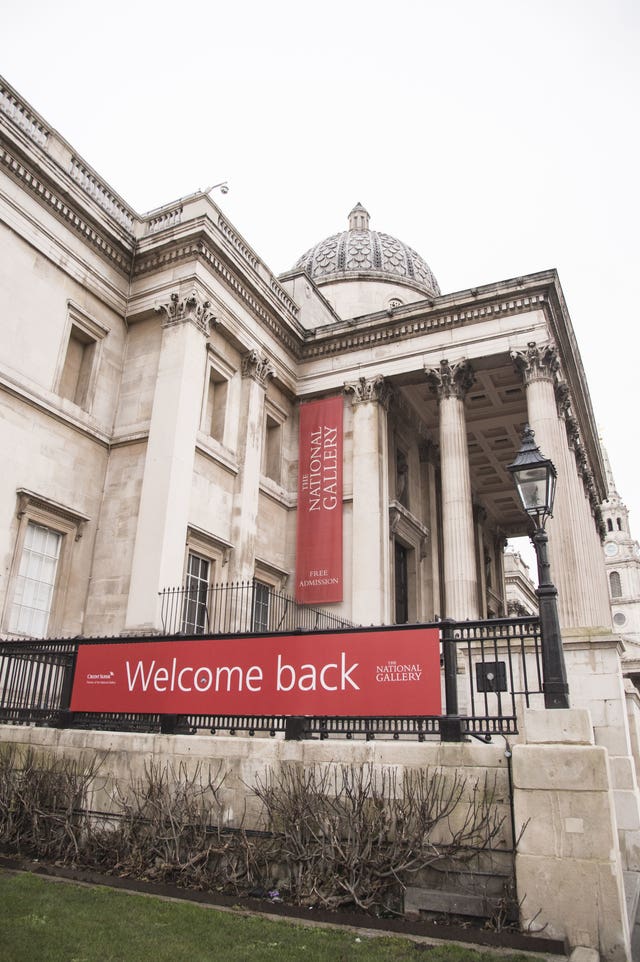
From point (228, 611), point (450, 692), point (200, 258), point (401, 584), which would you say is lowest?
point (450, 692)

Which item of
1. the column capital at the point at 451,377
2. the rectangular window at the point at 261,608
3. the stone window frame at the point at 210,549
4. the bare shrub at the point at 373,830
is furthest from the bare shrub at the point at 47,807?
the column capital at the point at 451,377

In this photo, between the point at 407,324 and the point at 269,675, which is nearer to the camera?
the point at 269,675

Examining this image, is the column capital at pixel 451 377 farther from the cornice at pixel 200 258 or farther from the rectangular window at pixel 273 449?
the cornice at pixel 200 258

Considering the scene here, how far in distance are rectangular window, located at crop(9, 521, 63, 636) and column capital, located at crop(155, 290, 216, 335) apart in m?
6.41

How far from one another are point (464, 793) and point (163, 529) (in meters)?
11.0

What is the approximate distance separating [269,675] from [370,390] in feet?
50.8

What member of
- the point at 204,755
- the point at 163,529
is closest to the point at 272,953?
the point at 204,755

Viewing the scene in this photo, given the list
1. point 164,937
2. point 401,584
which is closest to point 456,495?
point 401,584

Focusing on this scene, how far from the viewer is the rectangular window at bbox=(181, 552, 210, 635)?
17578mm

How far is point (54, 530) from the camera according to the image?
16.5 m

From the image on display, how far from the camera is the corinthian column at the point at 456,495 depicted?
19.2 metres

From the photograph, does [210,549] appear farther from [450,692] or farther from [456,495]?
[450,692]

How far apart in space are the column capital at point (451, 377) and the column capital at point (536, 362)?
165 cm

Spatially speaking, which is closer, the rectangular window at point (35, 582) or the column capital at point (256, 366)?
the rectangular window at point (35, 582)
